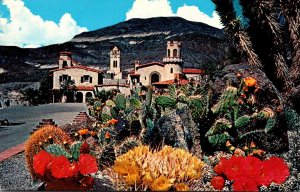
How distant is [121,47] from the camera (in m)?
4.01

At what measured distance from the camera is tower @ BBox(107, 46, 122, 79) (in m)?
3.94

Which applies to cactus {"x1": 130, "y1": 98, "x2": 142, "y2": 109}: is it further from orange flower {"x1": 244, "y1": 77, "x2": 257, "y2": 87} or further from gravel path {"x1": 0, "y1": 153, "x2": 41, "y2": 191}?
gravel path {"x1": 0, "y1": 153, "x2": 41, "y2": 191}

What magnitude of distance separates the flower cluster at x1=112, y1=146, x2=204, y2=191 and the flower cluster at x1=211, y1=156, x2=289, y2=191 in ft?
0.29

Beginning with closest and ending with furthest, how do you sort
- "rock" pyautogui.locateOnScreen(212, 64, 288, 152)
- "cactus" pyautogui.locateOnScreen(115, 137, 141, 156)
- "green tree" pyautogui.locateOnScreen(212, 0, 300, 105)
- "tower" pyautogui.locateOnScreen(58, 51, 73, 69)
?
"cactus" pyautogui.locateOnScreen(115, 137, 141, 156), "rock" pyautogui.locateOnScreen(212, 64, 288, 152), "tower" pyautogui.locateOnScreen(58, 51, 73, 69), "green tree" pyautogui.locateOnScreen(212, 0, 300, 105)

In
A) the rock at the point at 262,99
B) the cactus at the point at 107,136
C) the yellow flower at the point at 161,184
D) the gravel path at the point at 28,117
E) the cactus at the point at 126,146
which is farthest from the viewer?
the gravel path at the point at 28,117

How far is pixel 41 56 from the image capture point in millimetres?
3969

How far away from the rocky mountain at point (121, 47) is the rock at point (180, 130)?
68 centimetres

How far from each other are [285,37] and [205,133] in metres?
2.16

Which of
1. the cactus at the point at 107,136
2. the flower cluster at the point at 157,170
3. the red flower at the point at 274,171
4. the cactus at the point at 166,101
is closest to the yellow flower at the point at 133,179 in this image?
the flower cluster at the point at 157,170

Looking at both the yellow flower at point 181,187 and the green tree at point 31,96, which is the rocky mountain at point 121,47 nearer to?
the green tree at point 31,96

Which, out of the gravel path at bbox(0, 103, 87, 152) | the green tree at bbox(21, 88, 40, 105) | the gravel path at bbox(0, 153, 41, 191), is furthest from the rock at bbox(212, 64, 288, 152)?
the gravel path at bbox(0, 153, 41, 191)

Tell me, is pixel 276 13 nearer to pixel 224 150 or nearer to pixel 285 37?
pixel 285 37

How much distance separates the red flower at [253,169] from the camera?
1.41 m

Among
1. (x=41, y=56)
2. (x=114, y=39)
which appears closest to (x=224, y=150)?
(x=114, y=39)
